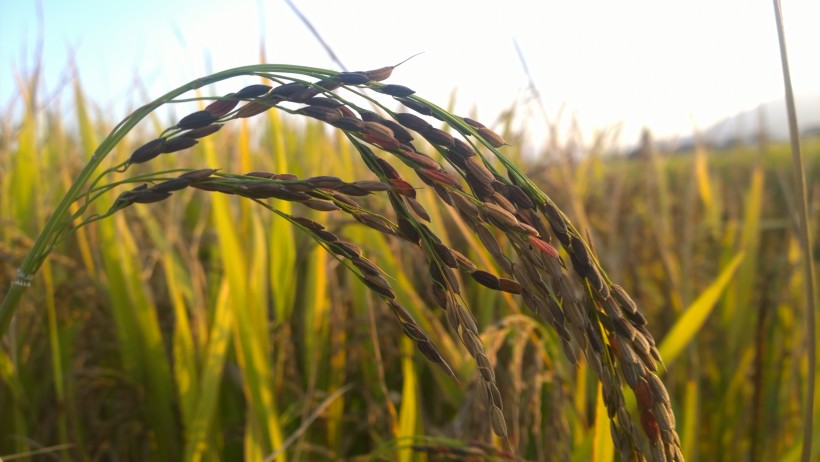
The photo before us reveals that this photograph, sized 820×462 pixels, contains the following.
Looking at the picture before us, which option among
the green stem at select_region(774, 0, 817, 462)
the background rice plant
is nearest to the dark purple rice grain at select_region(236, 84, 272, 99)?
the green stem at select_region(774, 0, 817, 462)

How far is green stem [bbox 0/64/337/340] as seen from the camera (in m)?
0.58

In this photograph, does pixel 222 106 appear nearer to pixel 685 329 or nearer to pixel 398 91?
pixel 398 91

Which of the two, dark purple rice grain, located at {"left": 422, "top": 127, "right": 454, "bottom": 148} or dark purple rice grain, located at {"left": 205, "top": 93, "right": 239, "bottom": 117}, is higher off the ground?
dark purple rice grain, located at {"left": 205, "top": 93, "right": 239, "bottom": 117}

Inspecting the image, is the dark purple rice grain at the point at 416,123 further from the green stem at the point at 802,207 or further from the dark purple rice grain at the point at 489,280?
the green stem at the point at 802,207

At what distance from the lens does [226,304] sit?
1.71 metres

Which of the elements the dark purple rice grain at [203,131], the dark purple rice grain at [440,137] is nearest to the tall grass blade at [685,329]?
the dark purple rice grain at [440,137]

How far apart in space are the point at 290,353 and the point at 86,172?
1.17 m

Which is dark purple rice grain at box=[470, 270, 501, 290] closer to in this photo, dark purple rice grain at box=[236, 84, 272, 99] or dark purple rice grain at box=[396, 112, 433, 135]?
dark purple rice grain at box=[396, 112, 433, 135]

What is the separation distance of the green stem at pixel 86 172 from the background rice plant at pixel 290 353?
70cm

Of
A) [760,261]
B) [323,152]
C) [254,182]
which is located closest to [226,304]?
[323,152]

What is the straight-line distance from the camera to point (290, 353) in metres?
1.72

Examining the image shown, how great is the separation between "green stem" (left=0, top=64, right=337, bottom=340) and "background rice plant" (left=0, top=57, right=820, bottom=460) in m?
0.70

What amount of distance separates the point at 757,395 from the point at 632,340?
4.61 feet

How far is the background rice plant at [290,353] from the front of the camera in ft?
4.76
